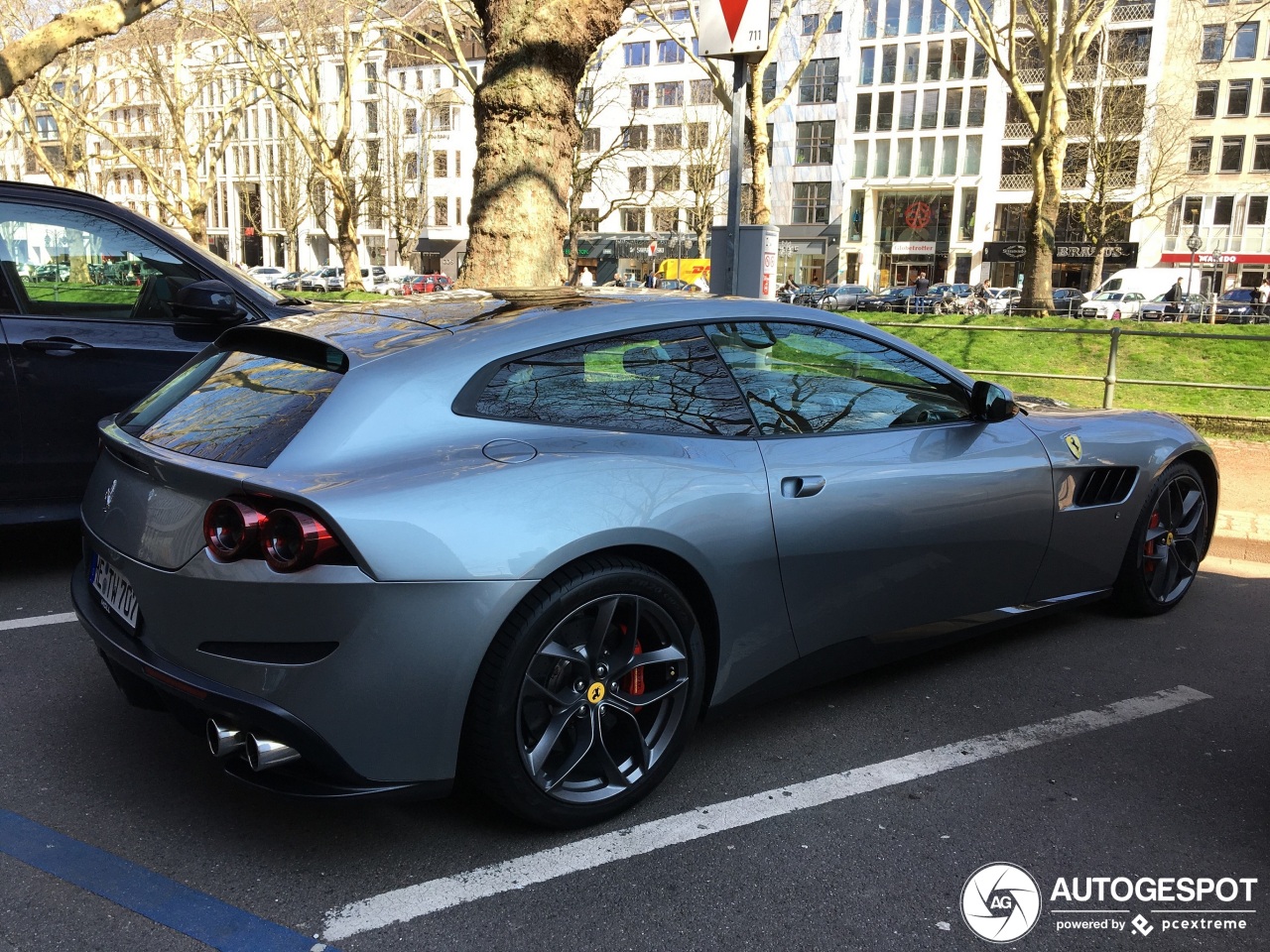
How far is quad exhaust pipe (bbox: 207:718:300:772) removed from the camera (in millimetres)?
2428

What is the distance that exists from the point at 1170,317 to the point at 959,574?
108 feet

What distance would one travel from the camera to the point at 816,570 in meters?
3.22

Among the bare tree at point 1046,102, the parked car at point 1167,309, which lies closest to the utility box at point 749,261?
the bare tree at point 1046,102

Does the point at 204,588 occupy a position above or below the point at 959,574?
above

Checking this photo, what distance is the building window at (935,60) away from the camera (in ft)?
210

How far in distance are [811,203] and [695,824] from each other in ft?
229

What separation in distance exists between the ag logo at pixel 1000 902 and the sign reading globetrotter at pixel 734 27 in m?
4.62

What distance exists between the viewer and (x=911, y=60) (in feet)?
215

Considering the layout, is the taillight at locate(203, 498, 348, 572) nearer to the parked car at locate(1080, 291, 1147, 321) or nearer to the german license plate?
the german license plate

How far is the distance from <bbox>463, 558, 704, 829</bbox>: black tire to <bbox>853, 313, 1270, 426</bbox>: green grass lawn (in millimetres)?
8331

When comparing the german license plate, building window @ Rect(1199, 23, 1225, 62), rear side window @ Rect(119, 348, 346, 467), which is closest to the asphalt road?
the german license plate

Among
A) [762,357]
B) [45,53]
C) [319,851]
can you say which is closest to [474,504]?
[319,851]

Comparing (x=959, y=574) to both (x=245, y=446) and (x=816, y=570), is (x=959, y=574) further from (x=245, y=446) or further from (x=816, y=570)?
(x=245, y=446)

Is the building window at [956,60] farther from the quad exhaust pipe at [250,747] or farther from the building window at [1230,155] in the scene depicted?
the quad exhaust pipe at [250,747]
